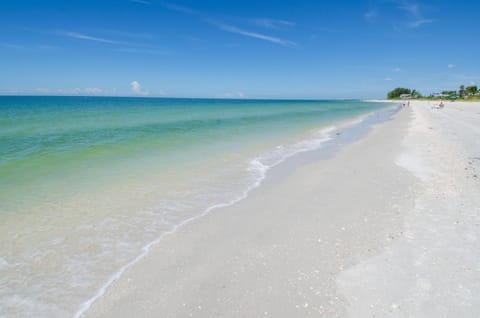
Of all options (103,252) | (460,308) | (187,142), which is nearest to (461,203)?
(460,308)

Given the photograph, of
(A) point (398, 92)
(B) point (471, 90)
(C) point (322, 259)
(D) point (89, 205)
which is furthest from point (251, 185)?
(A) point (398, 92)

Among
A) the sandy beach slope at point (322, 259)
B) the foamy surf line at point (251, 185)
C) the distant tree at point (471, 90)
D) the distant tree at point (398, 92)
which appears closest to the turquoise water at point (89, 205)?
the foamy surf line at point (251, 185)

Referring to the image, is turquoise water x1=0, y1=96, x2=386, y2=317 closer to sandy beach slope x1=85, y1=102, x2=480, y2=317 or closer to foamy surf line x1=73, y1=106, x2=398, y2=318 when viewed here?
foamy surf line x1=73, y1=106, x2=398, y2=318

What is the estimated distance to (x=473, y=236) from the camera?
408cm

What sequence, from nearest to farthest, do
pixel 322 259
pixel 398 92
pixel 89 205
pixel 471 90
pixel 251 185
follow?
pixel 322 259 → pixel 89 205 → pixel 251 185 → pixel 471 90 → pixel 398 92

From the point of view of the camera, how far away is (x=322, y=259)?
3.73 metres

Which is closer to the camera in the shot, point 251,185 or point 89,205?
point 89,205

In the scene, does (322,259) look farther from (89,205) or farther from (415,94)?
(415,94)

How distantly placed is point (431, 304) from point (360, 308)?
0.79 meters

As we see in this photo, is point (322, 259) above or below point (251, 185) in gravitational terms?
below

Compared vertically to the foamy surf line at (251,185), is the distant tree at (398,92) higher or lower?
higher

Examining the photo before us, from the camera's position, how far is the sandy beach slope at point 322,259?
292 cm

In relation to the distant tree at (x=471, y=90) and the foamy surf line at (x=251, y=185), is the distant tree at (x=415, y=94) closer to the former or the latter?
the distant tree at (x=471, y=90)

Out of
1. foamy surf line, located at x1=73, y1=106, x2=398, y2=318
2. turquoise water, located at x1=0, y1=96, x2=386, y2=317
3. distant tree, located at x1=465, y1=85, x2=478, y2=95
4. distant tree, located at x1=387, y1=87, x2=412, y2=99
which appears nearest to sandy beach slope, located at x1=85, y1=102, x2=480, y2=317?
foamy surf line, located at x1=73, y1=106, x2=398, y2=318
